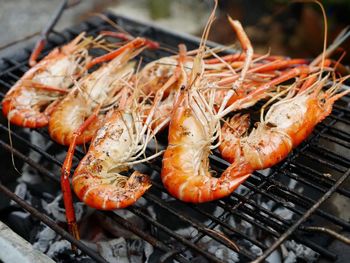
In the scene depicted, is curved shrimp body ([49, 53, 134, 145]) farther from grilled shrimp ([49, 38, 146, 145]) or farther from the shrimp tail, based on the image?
the shrimp tail

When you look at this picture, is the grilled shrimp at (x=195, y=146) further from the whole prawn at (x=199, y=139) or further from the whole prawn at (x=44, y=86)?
the whole prawn at (x=44, y=86)

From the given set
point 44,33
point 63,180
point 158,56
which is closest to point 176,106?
point 63,180

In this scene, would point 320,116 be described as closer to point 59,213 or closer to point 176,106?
point 176,106

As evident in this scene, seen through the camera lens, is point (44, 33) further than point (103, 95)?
Yes

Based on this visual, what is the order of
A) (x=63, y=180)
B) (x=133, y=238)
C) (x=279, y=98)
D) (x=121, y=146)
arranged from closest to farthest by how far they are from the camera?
1. (x=63, y=180)
2. (x=121, y=146)
3. (x=133, y=238)
4. (x=279, y=98)

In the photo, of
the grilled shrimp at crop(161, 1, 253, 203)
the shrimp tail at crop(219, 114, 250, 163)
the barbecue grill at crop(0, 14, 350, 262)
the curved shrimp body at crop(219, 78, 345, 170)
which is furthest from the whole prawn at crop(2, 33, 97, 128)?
the curved shrimp body at crop(219, 78, 345, 170)

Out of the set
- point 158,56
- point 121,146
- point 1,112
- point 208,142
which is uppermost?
point 158,56

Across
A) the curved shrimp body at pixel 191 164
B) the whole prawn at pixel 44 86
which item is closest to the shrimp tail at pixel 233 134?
the curved shrimp body at pixel 191 164
